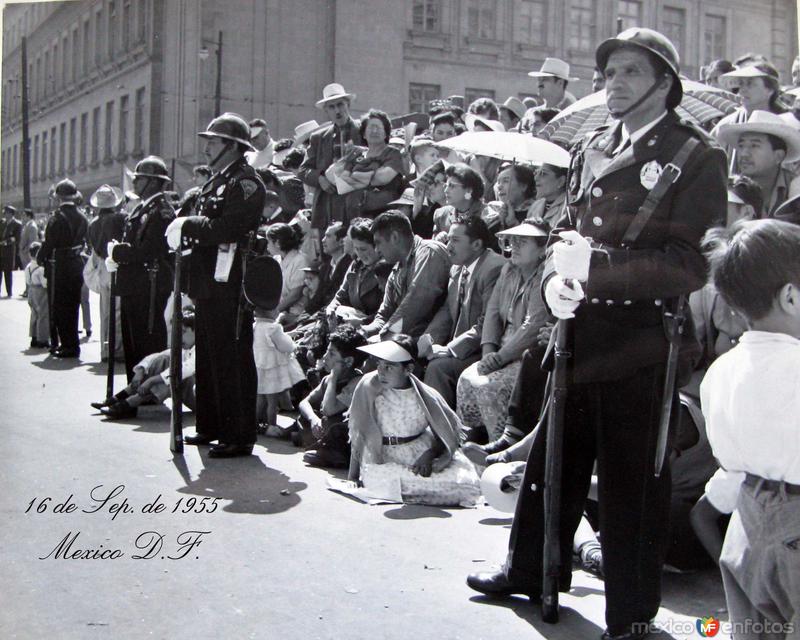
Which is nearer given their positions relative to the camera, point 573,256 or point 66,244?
point 573,256

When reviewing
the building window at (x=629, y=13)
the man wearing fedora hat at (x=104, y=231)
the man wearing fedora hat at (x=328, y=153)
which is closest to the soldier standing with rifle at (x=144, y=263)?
the man wearing fedora hat at (x=104, y=231)

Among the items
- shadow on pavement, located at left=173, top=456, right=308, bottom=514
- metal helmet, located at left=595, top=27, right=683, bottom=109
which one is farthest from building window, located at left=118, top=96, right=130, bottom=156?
metal helmet, located at left=595, top=27, right=683, bottom=109

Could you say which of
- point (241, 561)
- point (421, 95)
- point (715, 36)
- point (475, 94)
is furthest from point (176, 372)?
point (475, 94)

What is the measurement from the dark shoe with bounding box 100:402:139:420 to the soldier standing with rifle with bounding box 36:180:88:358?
452 centimetres

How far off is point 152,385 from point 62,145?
262 centimetres

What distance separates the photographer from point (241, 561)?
15.8ft

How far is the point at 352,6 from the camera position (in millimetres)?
9734

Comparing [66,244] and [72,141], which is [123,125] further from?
[66,244]

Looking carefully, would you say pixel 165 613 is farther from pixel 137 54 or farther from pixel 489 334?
pixel 137 54

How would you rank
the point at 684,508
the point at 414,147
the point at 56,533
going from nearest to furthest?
the point at 684,508, the point at 56,533, the point at 414,147

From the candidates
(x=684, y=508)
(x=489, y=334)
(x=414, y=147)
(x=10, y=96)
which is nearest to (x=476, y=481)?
(x=489, y=334)

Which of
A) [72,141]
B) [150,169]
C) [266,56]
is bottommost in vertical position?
[150,169]

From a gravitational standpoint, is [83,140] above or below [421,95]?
below

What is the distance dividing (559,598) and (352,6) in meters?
6.79
